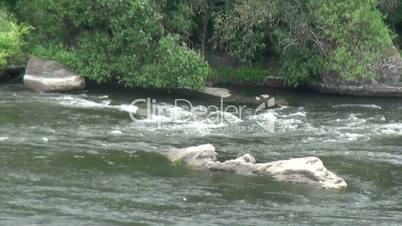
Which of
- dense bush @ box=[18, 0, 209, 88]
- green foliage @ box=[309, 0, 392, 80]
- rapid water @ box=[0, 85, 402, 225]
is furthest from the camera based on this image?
green foliage @ box=[309, 0, 392, 80]

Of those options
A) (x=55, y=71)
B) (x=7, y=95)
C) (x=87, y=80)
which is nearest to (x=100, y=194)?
(x=7, y=95)

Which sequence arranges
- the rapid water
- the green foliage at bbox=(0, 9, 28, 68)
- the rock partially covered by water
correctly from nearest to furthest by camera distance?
the rapid water, the rock partially covered by water, the green foliage at bbox=(0, 9, 28, 68)

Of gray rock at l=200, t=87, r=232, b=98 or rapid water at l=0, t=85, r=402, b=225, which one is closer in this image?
rapid water at l=0, t=85, r=402, b=225

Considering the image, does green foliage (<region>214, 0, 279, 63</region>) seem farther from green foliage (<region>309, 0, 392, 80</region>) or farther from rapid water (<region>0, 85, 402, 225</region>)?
rapid water (<region>0, 85, 402, 225</region>)

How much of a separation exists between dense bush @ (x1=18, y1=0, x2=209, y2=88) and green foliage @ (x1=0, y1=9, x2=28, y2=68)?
32.7 inches

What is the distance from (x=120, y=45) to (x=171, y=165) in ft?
46.9

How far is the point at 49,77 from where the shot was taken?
30438 millimetres

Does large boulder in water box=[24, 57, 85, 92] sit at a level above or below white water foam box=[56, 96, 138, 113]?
above

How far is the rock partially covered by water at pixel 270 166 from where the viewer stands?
17922 mm

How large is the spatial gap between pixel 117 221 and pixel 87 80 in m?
19.8

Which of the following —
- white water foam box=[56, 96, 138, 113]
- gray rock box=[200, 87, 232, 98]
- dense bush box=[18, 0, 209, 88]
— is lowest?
gray rock box=[200, 87, 232, 98]

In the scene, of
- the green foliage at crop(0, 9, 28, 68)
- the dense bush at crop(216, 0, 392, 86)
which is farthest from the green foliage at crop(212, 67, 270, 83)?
the green foliage at crop(0, 9, 28, 68)

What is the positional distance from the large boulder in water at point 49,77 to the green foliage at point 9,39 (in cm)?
133

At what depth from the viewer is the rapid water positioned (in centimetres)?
1501
